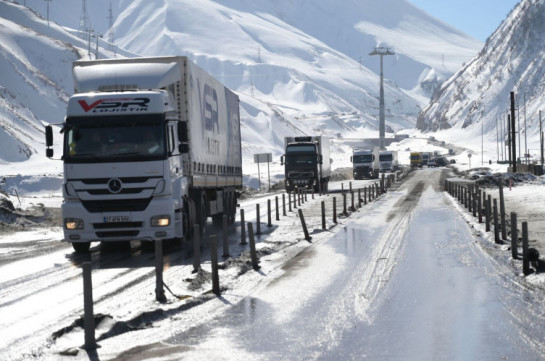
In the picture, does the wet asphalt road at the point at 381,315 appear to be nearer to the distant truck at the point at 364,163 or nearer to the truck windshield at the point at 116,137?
the truck windshield at the point at 116,137

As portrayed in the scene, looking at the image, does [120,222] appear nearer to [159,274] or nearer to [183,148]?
[183,148]

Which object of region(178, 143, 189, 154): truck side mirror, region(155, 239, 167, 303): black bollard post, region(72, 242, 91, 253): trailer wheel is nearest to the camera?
region(155, 239, 167, 303): black bollard post

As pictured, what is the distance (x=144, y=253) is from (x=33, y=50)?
17011 cm

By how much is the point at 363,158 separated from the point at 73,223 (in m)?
66.4

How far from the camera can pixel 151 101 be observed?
2023 cm

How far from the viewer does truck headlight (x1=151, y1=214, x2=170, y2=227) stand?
65.5 ft

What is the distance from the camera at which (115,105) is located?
2019cm

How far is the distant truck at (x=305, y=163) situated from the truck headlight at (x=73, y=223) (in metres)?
38.5

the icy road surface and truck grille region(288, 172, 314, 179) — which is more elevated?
truck grille region(288, 172, 314, 179)

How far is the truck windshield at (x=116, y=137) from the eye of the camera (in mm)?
19859

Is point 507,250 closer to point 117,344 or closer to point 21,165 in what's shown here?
point 117,344

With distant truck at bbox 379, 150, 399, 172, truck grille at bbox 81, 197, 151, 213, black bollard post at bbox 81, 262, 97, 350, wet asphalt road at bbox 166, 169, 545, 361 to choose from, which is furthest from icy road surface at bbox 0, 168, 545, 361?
distant truck at bbox 379, 150, 399, 172

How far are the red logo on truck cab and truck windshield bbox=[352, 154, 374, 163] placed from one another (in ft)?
216

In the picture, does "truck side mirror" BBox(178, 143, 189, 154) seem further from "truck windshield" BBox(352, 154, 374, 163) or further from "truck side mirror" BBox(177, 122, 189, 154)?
"truck windshield" BBox(352, 154, 374, 163)
